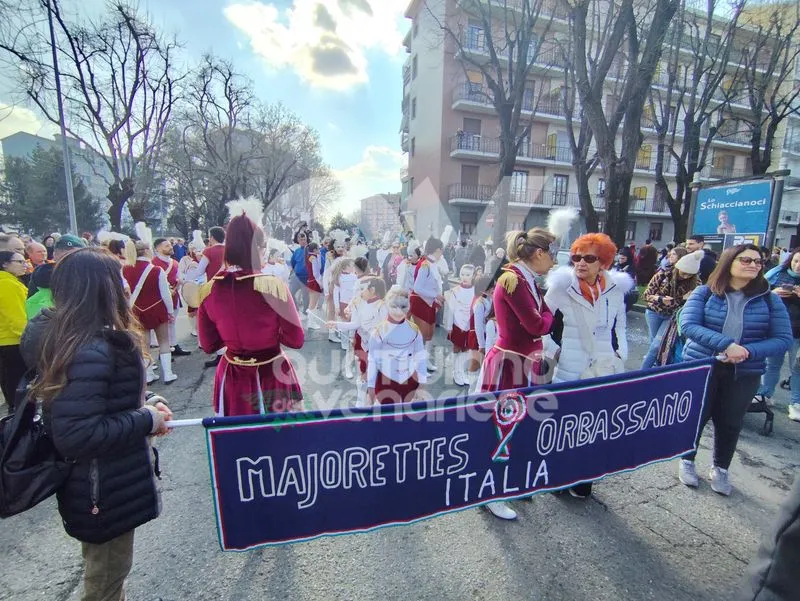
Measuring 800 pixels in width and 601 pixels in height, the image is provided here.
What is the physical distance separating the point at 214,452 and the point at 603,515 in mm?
2725

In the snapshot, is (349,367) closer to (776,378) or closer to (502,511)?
(502,511)

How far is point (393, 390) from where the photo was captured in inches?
140

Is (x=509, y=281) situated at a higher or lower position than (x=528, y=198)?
lower

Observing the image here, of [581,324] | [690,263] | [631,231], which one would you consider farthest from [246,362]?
[631,231]

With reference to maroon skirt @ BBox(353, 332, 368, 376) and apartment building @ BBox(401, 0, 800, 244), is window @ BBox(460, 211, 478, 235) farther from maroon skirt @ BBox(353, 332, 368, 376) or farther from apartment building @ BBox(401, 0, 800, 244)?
maroon skirt @ BBox(353, 332, 368, 376)

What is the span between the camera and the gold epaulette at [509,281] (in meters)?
2.83

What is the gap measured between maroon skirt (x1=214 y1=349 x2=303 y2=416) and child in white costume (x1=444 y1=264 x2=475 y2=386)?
10.7ft

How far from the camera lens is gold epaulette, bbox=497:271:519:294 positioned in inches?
112

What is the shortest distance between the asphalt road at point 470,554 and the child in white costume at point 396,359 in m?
1.11

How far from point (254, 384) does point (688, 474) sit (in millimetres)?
3564

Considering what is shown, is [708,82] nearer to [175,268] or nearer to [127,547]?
[175,268]

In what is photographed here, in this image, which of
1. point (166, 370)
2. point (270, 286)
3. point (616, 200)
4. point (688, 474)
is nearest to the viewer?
point (270, 286)

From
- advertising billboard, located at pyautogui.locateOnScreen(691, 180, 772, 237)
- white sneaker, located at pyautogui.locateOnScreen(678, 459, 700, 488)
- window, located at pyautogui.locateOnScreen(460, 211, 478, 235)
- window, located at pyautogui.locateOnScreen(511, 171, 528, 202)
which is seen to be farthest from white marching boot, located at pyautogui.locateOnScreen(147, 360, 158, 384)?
window, located at pyautogui.locateOnScreen(511, 171, 528, 202)

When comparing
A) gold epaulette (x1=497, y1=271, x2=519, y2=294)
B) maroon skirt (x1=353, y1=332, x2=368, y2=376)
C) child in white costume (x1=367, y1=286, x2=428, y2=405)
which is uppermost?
gold epaulette (x1=497, y1=271, x2=519, y2=294)
